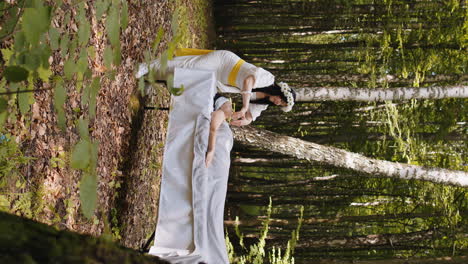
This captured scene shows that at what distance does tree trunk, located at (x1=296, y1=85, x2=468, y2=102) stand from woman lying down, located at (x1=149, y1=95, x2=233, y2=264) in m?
1.97

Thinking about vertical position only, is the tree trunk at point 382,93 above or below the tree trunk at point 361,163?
above

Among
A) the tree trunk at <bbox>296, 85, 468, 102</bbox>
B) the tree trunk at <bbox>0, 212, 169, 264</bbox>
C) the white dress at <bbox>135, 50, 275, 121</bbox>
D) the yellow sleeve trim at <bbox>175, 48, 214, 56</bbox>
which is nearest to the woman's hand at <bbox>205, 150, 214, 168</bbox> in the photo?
the white dress at <bbox>135, 50, 275, 121</bbox>

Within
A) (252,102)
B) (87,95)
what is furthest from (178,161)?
(87,95)

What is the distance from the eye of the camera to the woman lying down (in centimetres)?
367

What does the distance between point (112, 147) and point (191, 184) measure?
82 cm

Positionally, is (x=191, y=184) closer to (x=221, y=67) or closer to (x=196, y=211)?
(x=196, y=211)

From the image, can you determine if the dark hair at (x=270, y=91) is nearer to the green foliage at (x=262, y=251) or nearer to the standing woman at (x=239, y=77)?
the standing woman at (x=239, y=77)

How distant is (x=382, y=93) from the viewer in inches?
213

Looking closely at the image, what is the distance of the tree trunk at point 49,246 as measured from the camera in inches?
32.6

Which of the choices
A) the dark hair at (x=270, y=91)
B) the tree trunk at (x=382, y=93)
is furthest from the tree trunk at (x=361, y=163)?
the dark hair at (x=270, y=91)

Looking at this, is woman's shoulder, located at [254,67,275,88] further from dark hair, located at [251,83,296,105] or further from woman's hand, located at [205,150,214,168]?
woman's hand, located at [205,150,214,168]

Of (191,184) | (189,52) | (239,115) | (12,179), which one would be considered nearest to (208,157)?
(191,184)

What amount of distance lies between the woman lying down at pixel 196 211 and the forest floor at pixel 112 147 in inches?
21.7

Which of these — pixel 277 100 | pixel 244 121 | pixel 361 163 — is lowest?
pixel 361 163
